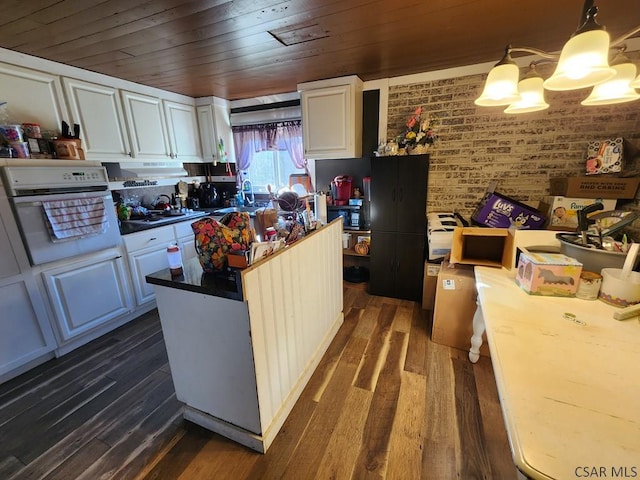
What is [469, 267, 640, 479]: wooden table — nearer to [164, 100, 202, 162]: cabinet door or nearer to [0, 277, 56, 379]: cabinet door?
[0, 277, 56, 379]: cabinet door

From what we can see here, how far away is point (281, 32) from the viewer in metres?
1.81

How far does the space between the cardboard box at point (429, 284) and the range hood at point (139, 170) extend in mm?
2997

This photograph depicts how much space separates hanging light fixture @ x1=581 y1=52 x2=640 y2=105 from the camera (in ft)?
3.69

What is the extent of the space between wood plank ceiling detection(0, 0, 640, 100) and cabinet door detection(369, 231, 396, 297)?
5.44 ft

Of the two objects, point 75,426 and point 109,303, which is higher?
point 109,303

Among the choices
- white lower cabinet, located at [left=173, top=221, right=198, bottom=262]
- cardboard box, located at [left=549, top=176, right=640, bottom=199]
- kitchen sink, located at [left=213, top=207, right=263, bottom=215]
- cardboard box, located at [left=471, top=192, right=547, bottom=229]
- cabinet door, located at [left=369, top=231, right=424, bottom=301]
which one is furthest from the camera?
kitchen sink, located at [left=213, top=207, right=263, bottom=215]

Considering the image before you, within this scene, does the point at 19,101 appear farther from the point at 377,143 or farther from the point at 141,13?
the point at 377,143

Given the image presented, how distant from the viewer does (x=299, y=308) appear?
1.66 meters

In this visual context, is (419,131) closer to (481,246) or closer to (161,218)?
(481,246)

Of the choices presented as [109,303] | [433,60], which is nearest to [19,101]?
[109,303]

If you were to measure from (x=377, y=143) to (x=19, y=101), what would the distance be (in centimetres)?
307

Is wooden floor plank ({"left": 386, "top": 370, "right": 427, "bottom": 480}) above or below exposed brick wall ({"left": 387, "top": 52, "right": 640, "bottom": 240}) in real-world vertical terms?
below

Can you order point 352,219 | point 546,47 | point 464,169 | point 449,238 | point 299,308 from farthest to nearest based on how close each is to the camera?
1. point 352,219
2. point 464,169
3. point 449,238
4. point 546,47
5. point 299,308
